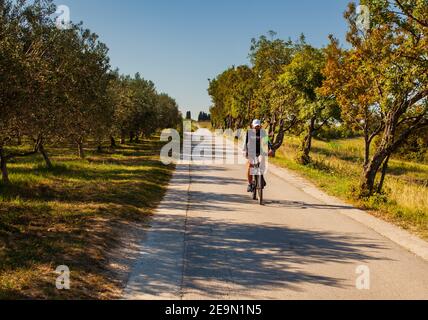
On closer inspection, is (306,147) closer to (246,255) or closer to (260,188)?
(260,188)

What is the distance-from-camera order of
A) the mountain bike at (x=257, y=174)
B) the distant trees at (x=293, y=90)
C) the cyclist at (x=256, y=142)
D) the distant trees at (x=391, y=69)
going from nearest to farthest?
the distant trees at (x=391, y=69) < the mountain bike at (x=257, y=174) < the cyclist at (x=256, y=142) < the distant trees at (x=293, y=90)

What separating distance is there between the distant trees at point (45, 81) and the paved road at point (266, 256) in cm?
412

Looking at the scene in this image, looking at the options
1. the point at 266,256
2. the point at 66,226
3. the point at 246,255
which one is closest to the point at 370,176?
the point at 266,256

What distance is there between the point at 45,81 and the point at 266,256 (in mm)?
7729

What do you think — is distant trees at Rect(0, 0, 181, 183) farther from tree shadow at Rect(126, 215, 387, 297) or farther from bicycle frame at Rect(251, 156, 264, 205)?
bicycle frame at Rect(251, 156, 264, 205)

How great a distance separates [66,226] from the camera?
8.55 meters

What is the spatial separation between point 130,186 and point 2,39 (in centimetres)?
647

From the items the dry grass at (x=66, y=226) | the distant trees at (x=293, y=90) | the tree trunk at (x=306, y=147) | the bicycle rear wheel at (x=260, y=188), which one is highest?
the distant trees at (x=293, y=90)

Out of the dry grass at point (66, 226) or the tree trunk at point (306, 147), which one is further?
the tree trunk at point (306, 147)

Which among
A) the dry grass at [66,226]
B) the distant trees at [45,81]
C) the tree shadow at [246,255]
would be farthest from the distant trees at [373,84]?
the distant trees at [45,81]

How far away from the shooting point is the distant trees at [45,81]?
866 centimetres

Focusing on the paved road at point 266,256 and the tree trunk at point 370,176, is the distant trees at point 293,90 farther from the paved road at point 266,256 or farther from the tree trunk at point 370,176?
the paved road at point 266,256
